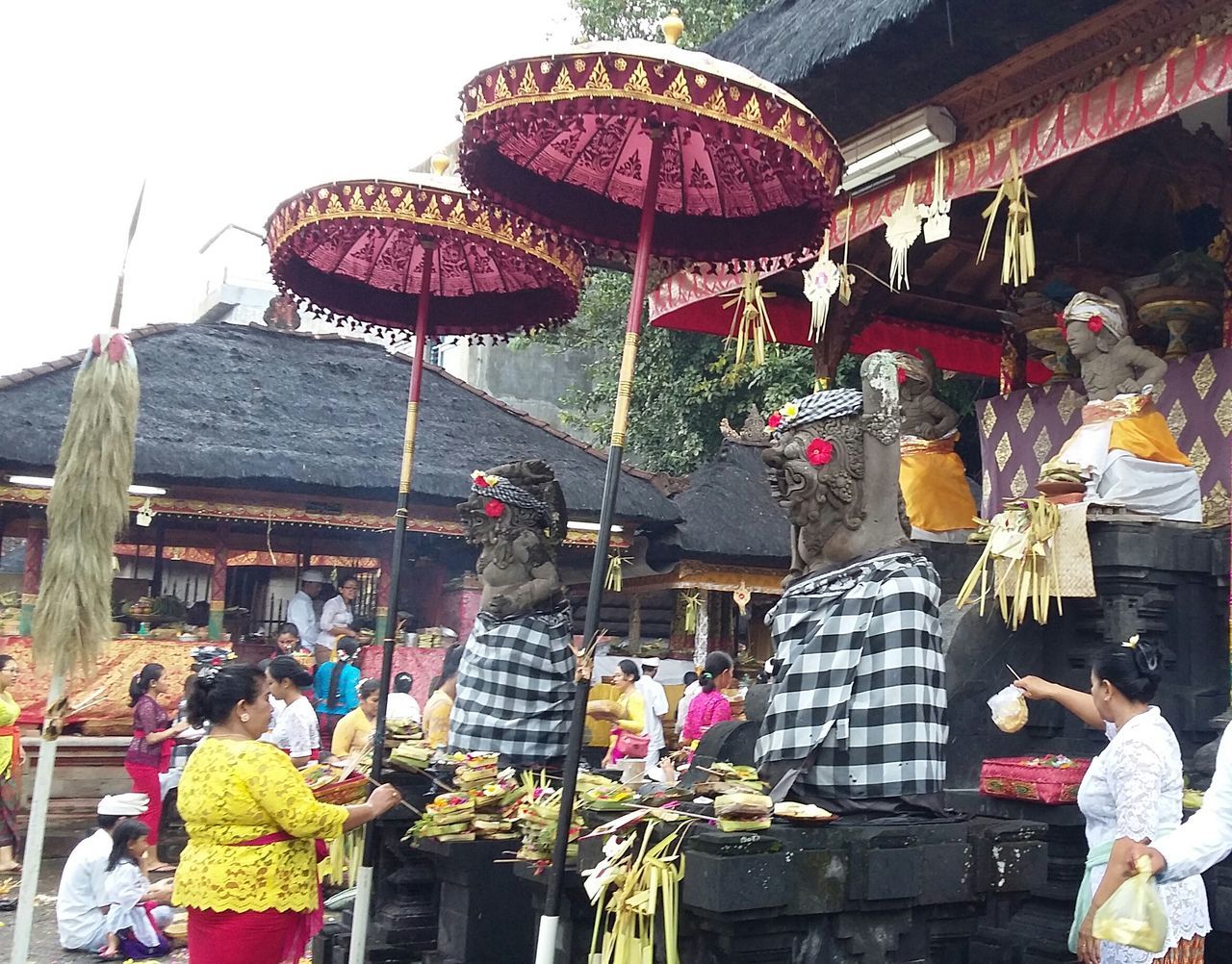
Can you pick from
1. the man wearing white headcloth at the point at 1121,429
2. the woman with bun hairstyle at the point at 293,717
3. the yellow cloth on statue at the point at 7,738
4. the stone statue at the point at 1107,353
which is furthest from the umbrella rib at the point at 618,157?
the yellow cloth on statue at the point at 7,738

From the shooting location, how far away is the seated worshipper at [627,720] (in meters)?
10.0

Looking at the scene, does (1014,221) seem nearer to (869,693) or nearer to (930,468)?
(930,468)

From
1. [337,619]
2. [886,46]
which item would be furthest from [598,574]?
[337,619]

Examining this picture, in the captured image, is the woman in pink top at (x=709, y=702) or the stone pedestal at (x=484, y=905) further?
the woman in pink top at (x=709, y=702)

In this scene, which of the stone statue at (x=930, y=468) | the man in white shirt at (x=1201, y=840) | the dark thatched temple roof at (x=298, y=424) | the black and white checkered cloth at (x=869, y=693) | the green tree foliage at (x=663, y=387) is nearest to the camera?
the man in white shirt at (x=1201, y=840)

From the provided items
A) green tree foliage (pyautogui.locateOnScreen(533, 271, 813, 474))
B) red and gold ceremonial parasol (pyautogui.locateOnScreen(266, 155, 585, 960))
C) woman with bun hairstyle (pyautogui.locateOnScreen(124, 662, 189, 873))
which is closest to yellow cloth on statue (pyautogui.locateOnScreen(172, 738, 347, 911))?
red and gold ceremonial parasol (pyautogui.locateOnScreen(266, 155, 585, 960))

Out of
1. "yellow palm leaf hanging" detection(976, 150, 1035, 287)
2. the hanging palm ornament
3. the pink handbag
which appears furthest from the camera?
the pink handbag

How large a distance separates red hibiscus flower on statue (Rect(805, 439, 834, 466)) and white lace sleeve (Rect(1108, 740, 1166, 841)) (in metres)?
1.51

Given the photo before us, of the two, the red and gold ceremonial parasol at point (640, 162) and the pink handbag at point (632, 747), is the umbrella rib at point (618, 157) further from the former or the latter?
the pink handbag at point (632, 747)

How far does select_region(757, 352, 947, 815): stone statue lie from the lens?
4.29 meters

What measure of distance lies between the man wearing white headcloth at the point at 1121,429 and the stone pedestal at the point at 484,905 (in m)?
3.89

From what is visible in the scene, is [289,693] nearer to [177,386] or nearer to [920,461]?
[920,461]

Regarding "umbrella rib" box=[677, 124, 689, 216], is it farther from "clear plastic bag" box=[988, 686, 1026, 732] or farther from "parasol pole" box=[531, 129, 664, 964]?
"clear plastic bag" box=[988, 686, 1026, 732]

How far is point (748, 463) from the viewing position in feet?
63.6
